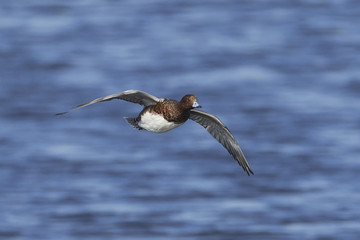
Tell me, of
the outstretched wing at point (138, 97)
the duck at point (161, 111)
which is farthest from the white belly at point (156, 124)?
the outstretched wing at point (138, 97)

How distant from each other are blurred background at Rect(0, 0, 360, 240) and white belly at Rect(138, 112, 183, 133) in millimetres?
12631

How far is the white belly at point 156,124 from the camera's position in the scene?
30.6 feet

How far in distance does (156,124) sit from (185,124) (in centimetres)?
2007

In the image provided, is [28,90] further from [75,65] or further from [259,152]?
[259,152]

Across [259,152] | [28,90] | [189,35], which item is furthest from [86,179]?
[189,35]

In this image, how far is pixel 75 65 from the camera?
3978cm

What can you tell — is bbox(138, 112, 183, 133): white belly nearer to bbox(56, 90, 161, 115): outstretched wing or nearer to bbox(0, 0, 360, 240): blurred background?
bbox(56, 90, 161, 115): outstretched wing

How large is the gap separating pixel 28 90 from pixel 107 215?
541 inches

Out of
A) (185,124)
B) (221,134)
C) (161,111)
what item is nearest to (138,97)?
(161,111)

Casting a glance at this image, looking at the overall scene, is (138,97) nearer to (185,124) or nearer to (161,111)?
(161,111)

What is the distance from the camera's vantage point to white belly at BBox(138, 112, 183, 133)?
9312 millimetres

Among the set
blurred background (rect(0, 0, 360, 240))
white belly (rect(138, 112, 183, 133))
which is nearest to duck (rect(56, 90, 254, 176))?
white belly (rect(138, 112, 183, 133))

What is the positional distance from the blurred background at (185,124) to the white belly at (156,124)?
1263cm

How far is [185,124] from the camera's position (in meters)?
29.4
